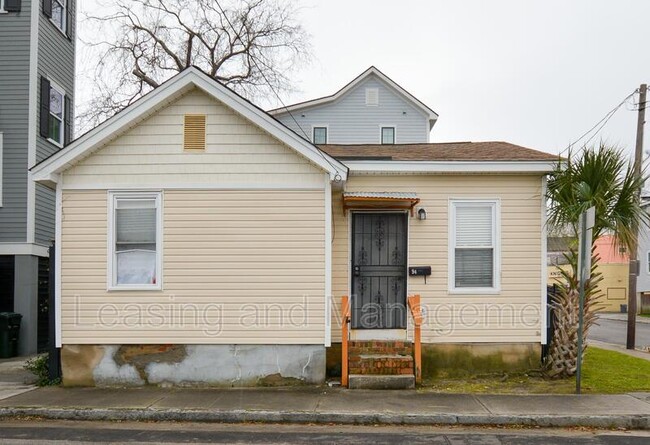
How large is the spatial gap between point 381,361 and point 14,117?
1162cm

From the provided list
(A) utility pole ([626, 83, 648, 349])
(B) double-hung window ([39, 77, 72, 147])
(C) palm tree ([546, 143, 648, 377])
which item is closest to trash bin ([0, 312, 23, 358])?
(B) double-hung window ([39, 77, 72, 147])

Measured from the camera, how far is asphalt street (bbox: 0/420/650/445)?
753cm

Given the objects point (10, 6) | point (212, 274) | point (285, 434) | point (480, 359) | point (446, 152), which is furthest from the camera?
point (10, 6)

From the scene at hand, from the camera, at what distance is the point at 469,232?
1134cm

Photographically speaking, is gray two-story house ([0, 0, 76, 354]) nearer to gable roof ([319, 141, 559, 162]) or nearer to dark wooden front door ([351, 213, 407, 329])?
gable roof ([319, 141, 559, 162])

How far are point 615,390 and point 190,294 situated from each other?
A: 7121mm

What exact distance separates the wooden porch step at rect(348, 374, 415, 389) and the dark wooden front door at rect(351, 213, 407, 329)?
140cm

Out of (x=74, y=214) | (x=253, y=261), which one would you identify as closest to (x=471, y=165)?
(x=253, y=261)

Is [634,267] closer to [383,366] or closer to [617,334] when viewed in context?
Answer: [617,334]

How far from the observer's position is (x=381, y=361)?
10328mm

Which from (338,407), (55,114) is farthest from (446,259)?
(55,114)

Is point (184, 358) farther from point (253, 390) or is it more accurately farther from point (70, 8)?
point (70, 8)

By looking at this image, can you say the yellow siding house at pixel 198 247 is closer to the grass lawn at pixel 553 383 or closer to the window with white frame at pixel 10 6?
the grass lawn at pixel 553 383

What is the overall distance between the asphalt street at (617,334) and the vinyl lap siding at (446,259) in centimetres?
682
